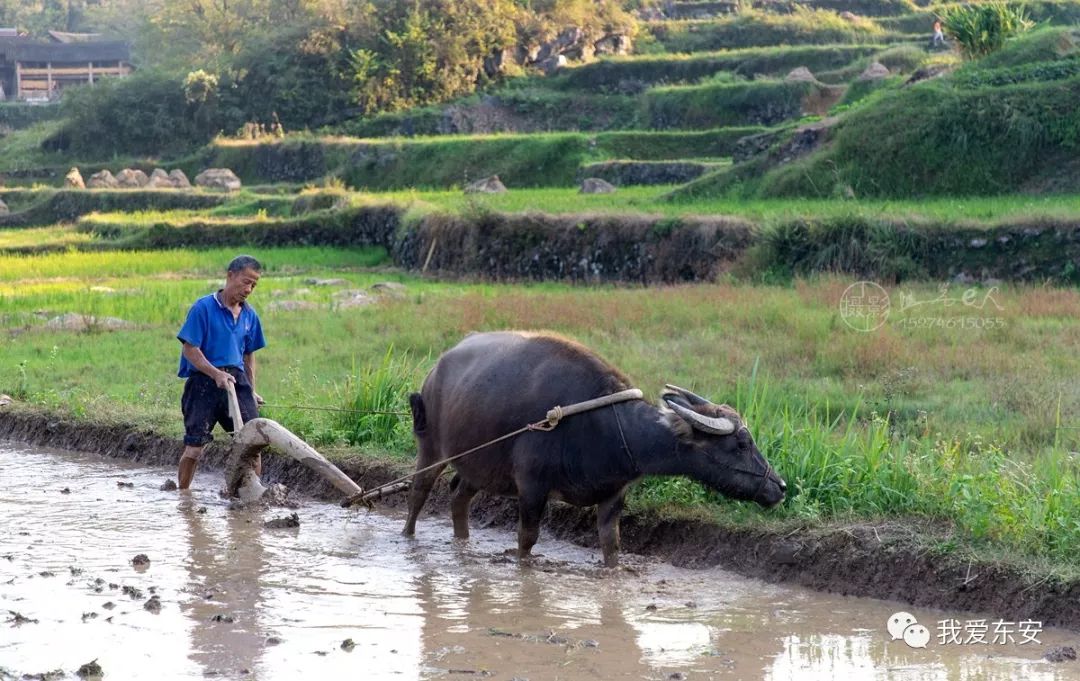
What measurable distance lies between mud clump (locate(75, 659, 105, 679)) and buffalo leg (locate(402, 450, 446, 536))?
83.8 inches

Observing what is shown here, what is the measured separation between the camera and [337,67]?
39219 mm

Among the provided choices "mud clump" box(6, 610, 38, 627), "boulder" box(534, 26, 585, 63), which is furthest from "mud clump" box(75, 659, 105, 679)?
"boulder" box(534, 26, 585, 63)

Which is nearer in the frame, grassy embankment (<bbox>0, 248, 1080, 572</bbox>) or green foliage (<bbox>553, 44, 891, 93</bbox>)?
grassy embankment (<bbox>0, 248, 1080, 572</bbox>)

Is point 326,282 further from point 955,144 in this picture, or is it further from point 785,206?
point 955,144

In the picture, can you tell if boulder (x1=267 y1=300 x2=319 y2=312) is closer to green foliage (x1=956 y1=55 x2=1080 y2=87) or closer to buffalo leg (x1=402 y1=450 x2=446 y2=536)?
buffalo leg (x1=402 y1=450 x2=446 y2=536)

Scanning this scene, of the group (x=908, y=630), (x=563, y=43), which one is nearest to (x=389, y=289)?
(x=908, y=630)

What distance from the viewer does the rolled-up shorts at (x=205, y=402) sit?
7238 millimetres

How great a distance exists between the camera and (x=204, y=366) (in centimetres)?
695

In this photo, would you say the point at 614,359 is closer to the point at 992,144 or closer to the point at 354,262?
the point at 992,144

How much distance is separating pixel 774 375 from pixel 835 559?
10.9 feet

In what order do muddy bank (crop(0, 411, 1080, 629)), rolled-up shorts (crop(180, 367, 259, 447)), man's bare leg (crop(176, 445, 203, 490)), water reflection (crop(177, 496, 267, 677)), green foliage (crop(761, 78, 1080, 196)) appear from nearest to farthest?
water reflection (crop(177, 496, 267, 677)) → muddy bank (crop(0, 411, 1080, 629)) → rolled-up shorts (crop(180, 367, 259, 447)) → man's bare leg (crop(176, 445, 203, 490)) → green foliage (crop(761, 78, 1080, 196))

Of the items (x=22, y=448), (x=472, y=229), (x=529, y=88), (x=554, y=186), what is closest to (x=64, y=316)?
(x=22, y=448)

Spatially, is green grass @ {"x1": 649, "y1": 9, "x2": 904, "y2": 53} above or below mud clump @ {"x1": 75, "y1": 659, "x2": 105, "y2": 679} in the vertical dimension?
above

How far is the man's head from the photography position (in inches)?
275
